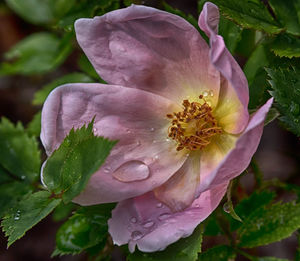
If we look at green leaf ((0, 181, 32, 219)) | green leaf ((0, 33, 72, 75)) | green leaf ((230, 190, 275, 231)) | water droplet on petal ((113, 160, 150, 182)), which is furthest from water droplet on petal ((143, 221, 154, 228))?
green leaf ((0, 33, 72, 75))

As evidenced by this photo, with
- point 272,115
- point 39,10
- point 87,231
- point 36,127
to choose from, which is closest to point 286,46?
point 272,115

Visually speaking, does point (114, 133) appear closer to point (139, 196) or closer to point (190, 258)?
point (139, 196)

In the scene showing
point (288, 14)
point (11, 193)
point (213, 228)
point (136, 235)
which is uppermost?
point (288, 14)

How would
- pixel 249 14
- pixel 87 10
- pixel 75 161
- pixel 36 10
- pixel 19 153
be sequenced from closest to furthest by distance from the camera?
1. pixel 75 161
2. pixel 249 14
3. pixel 87 10
4. pixel 19 153
5. pixel 36 10

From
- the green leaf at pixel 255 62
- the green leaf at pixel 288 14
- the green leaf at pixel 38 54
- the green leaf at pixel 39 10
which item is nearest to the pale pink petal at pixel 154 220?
the green leaf at pixel 255 62

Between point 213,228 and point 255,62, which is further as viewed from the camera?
point 213,228

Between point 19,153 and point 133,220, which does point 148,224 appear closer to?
point 133,220

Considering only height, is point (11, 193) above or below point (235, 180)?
below
